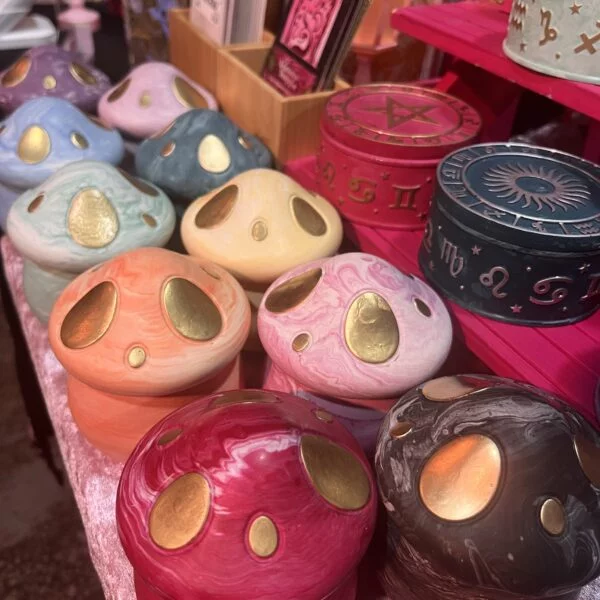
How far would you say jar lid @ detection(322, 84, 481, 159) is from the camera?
793 mm

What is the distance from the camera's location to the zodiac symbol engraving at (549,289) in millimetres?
645

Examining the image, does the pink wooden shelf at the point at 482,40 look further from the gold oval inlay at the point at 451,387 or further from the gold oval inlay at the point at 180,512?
the gold oval inlay at the point at 180,512

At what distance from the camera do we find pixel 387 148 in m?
0.79

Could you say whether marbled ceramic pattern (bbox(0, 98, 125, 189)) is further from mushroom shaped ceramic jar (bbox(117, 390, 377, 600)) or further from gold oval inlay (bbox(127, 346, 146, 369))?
mushroom shaped ceramic jar (bbox(117, 390, 377, 600))

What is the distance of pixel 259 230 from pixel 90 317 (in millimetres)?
219

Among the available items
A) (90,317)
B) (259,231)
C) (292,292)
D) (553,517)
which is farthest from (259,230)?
(553,517)

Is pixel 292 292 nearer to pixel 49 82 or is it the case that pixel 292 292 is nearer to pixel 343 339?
pixel 343 339

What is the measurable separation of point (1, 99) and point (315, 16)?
55 centimetres

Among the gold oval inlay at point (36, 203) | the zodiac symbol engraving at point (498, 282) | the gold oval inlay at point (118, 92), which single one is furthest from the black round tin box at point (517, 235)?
the gold oval inlay at point (118, 92)

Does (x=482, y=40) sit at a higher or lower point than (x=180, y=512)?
higher

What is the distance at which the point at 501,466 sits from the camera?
18.0 inches

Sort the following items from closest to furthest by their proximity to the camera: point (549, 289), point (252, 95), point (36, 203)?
point (549, 289) < point (36, 203) < point (252, 95)

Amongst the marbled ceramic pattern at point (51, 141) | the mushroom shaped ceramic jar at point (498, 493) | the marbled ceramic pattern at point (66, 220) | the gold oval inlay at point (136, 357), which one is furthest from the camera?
the marbled ceramic pattern at point (51, 141)

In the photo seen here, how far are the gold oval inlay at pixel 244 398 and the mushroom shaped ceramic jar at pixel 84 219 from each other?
0.29 m
